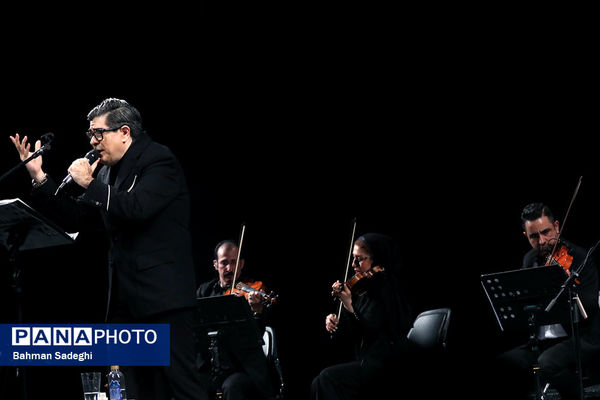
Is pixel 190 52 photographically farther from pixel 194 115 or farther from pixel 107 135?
pixel 107 135

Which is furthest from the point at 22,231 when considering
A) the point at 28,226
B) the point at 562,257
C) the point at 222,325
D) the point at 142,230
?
the point at 562,257

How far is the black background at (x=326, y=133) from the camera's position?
4.95m

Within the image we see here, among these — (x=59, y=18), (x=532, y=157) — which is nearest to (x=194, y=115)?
(x=59, y=18)

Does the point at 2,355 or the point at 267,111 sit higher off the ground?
the point at 267,111

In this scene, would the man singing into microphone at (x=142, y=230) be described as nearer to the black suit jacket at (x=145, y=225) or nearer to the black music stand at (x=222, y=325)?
the black suit jacket at (x=145, y=225)

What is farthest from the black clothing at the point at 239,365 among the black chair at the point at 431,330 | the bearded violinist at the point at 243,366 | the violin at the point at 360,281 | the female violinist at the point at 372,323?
the black chair at the point at 431,330

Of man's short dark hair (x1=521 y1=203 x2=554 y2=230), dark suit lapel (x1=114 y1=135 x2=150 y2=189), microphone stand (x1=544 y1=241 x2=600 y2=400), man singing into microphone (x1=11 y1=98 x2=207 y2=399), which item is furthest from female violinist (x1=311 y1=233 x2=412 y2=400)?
dark suit lapel (x1=114 y1=135 x2=150 y2=189)

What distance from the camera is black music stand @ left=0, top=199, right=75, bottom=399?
278 cm

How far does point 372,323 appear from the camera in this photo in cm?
440

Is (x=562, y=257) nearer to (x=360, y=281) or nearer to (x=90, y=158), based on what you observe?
(x=360, y=281)

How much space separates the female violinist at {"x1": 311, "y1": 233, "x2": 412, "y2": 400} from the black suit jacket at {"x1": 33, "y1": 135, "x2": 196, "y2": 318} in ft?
6.35

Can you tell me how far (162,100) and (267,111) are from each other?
2.44 feet

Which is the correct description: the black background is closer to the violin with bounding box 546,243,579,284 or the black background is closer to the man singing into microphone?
the violin with bounding box 546,243,579,284

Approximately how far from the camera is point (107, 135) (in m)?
2.77
